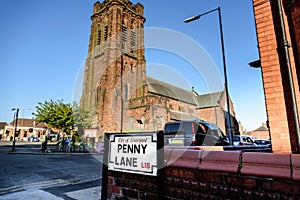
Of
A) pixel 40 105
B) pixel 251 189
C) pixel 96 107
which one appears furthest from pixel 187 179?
pixel 96 107

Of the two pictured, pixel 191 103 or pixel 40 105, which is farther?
pixel 191 103

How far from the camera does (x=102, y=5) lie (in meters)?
42.3

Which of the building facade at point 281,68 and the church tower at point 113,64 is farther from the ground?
the church tower at point 113,64

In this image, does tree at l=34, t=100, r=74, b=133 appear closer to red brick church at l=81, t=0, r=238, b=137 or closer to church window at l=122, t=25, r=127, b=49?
red brick church at l=81, t=0, r=238, b=137

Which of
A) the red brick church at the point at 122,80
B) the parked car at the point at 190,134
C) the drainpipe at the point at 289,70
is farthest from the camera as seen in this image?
the red brick church at the point at 122,80

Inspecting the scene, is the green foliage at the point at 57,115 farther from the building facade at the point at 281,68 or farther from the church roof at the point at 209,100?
the church roof at the point at 209,100

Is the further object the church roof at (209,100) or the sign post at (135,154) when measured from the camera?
the church roof at (209,100)

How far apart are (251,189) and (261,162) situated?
240 mm

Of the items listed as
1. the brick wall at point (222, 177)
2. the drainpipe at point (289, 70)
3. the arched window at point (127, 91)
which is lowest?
the brick wall at point (222, 177)

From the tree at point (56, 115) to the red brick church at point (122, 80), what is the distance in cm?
758

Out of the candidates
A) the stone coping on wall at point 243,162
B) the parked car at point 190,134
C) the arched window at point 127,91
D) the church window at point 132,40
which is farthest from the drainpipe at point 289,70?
the church window at point 132,40

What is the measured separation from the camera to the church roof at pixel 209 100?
158ft

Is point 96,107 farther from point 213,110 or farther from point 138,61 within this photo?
point 213,110

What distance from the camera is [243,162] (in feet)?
5.36
